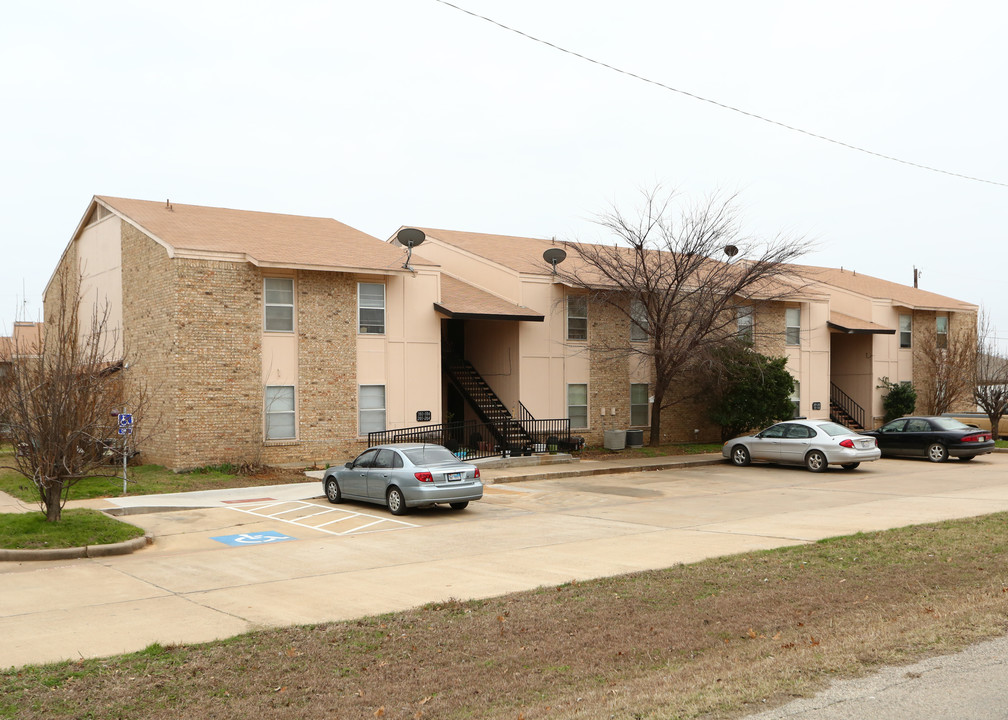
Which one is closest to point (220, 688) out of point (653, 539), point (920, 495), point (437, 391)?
point (653, 539)

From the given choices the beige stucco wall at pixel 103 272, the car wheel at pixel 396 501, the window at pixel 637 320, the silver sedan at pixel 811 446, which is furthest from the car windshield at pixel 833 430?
the beige stucco wall at pixel 103 272

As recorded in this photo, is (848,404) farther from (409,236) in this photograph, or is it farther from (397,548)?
(397,548)

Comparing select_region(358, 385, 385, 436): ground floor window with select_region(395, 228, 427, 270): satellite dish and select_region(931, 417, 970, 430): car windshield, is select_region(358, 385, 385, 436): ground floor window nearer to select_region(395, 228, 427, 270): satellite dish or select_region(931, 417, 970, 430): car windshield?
select_region(395, 228, 427, 270): satellite dish

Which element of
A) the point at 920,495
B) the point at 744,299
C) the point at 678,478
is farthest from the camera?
the point at 744,299

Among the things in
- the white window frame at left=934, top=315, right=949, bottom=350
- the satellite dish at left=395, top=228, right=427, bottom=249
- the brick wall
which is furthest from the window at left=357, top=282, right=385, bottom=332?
the white window frame at left=934, top=315, right=949, bottom=350

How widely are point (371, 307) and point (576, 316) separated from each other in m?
8.35

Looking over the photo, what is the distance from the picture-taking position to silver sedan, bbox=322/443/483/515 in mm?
17094

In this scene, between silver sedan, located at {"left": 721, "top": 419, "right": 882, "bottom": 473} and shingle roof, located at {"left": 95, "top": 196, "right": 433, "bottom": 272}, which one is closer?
shingle roof, located at {"left": 95, "top": 196, "right": 433, "bottom": 272}

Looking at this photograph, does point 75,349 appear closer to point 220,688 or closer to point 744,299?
point 220,688

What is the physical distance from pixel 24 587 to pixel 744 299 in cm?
2702

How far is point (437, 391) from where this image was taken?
28078mm

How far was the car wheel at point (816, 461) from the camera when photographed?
25.3m

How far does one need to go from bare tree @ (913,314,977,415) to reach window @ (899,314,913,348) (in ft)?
1.85

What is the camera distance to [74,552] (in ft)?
43.5
